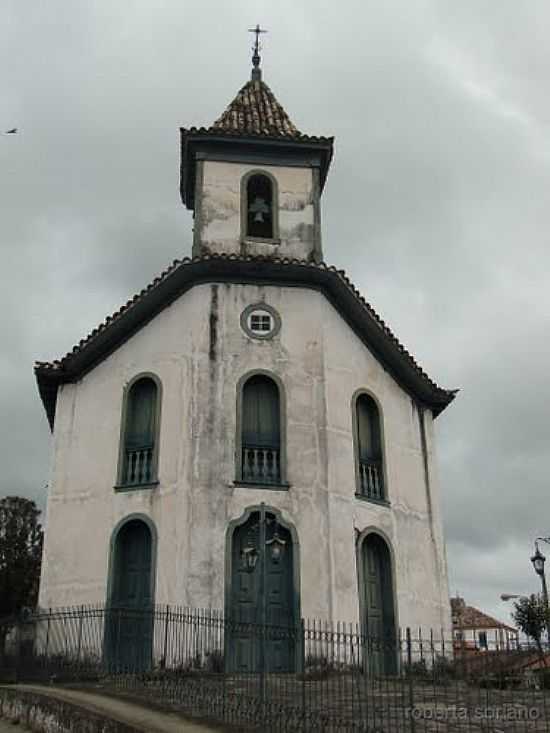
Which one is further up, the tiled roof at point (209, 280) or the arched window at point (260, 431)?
the tiled roof at point (209, 280)

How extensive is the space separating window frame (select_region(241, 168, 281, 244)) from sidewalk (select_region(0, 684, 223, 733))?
11733 mm

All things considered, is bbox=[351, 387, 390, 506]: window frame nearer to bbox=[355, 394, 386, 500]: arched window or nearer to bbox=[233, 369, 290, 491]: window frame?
bbox=[355, 394, 386, 500]: arched window

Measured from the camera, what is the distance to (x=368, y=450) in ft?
65.4

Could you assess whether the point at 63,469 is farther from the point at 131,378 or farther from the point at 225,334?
the point at 225,334

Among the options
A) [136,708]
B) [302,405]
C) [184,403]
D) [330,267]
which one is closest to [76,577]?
[184,403]

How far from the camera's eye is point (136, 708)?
11.2m

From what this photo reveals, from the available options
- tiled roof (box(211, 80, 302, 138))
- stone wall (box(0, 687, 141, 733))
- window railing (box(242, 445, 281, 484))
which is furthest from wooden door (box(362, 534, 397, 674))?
tiled roof (box(211, 80, 302, 138))

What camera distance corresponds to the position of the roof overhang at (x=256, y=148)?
21.8m

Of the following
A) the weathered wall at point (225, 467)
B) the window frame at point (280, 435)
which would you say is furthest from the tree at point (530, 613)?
the window frame at point (280, 435)

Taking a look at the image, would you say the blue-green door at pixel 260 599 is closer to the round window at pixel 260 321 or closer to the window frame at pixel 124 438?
the window frame at pixel 124 438

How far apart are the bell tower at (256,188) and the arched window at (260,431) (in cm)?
366

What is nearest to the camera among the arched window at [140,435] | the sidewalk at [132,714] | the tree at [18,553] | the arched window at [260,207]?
the sidewalk at [132,714]

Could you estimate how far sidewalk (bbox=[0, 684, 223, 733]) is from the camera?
9320mm

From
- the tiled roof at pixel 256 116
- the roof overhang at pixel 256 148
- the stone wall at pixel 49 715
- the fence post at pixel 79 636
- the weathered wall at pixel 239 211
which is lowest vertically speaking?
the stone wall at pixel 49 715
